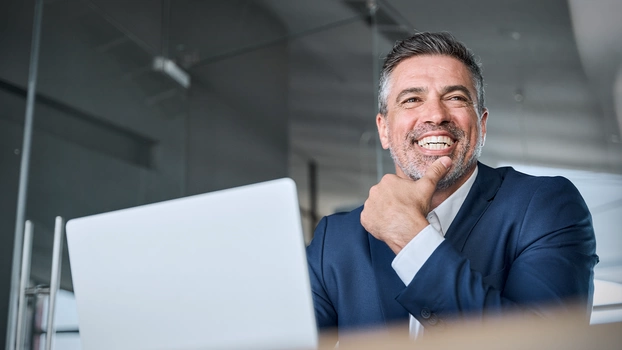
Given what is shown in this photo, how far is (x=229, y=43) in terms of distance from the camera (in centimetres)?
436

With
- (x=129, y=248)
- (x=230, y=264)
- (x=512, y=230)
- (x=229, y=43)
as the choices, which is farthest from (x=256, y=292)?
(x=229, y=43)

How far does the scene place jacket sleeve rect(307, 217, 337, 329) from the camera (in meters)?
1.40

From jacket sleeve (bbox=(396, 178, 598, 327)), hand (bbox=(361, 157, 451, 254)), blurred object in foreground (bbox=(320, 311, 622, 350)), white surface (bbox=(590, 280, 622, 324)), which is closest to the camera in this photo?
blurred object in foreground (bbox=(320, 311, 622, 350))

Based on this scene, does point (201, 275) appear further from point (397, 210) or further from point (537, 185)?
point (537, 185)

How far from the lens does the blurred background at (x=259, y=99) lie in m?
2.65

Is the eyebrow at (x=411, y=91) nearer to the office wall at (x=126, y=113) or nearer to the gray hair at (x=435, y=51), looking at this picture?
the gray hair at (x=435, y=51)

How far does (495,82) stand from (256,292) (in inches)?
100

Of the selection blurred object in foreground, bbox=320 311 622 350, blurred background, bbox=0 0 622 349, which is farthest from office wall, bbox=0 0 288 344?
blurred object in foreground, bbox=320 311 622 350

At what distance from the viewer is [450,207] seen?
146 cm

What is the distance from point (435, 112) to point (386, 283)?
471 millimetres

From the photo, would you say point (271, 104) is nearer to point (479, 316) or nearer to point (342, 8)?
point (342, 8)

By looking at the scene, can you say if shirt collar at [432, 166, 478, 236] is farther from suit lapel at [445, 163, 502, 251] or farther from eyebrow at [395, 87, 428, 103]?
eyebrow at [395, 87, 428, 103]

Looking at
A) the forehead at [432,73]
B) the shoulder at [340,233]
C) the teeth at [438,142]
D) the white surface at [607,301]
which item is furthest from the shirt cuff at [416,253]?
the white surface at [607,301]

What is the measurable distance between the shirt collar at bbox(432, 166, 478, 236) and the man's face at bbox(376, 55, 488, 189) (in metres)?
0.04
